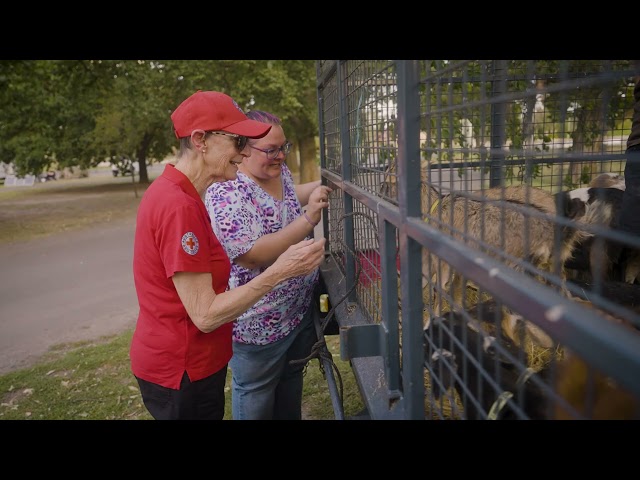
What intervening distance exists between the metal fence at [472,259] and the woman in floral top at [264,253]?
0.33m

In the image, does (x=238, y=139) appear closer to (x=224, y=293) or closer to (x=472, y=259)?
(x=224, y=293)

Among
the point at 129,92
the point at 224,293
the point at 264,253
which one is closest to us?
the point at 224,293

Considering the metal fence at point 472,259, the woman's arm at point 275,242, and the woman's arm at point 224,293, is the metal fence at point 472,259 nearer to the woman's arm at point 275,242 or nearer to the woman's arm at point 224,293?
the woman's arm at point 275,242

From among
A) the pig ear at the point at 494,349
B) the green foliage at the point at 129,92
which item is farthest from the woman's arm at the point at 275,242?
the green foliage at the point at 129,92

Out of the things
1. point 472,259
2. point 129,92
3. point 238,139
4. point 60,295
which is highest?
point 129,92

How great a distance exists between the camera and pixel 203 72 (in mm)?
18344

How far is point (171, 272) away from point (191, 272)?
0.08 metres

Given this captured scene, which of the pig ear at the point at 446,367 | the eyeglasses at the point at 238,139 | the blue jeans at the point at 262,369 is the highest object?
the eyeglasses at the point at 238,139

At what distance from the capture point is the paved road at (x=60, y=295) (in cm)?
638

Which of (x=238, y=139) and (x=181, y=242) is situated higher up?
(x=238, y=139)

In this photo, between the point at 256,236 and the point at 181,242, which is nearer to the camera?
the point at 181,242

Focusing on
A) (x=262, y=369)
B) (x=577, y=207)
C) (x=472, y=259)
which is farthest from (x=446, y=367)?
(x=577, y=207)

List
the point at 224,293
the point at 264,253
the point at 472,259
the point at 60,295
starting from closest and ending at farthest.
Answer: the point at 472,259
the point at 224,293
the point at 264,253
the point at 60,295

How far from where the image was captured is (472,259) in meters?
1.10
